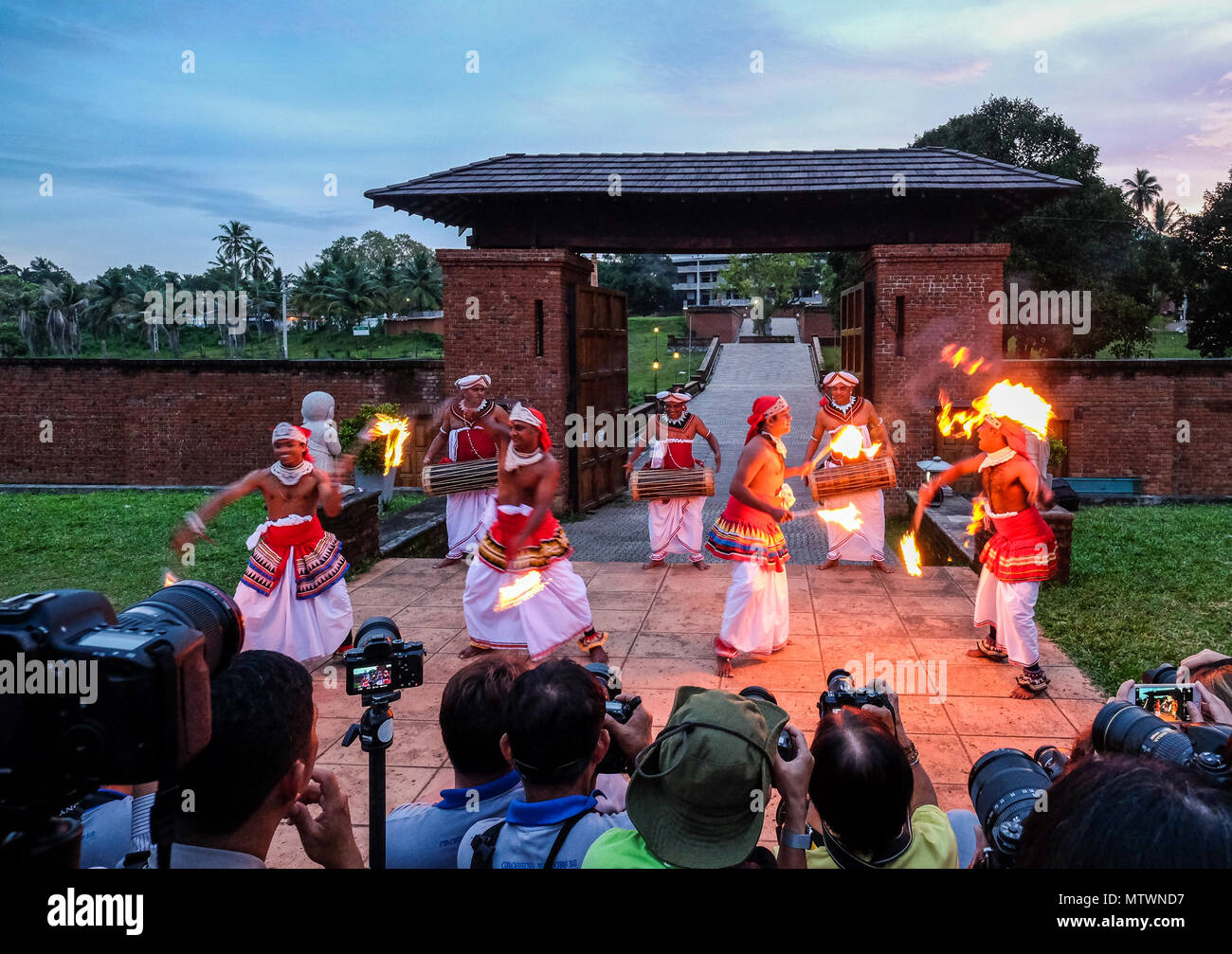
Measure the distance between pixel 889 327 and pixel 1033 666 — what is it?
7489 mm

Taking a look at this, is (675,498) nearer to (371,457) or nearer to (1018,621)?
(1018,621)

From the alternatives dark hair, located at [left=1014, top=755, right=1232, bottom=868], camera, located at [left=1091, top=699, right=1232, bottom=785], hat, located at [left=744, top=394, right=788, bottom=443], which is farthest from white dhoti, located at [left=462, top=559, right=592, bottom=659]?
dark hair, located at [left=1014, top=755, right=1232, bottom=868]

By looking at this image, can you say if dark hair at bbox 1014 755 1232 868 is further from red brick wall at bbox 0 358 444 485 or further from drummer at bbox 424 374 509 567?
red brick wall at bbox 0 358 444 485

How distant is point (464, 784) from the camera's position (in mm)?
2738

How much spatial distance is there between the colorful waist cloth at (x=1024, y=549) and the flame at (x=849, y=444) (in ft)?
10.6

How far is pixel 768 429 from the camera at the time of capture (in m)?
6.52

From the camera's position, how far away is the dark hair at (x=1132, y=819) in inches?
55.1

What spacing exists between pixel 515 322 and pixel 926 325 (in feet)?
19.2

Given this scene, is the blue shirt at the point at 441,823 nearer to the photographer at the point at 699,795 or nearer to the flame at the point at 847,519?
the photographer at the point at 699,795

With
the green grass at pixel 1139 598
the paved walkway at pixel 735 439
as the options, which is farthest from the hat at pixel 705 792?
the paved walkway at pixel 735 439

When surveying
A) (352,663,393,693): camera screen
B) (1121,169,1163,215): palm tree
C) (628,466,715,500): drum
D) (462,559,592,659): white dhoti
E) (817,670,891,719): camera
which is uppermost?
(1121,169,1163,215): palm tree

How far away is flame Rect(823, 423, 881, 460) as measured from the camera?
368 inches

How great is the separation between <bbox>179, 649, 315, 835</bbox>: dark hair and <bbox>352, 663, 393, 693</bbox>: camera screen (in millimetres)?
632
